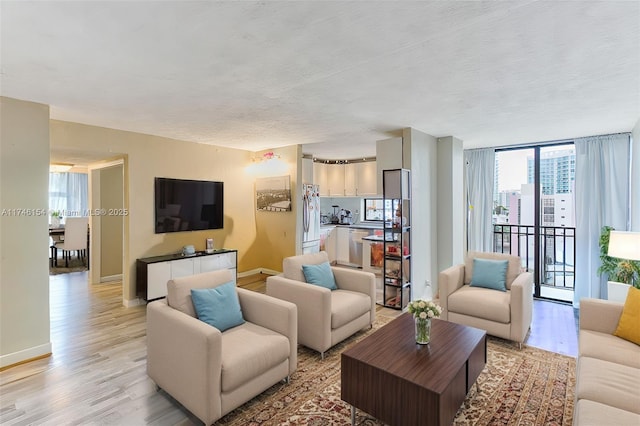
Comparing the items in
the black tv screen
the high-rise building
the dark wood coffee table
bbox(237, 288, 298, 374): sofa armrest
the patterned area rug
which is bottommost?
the patterned area rug

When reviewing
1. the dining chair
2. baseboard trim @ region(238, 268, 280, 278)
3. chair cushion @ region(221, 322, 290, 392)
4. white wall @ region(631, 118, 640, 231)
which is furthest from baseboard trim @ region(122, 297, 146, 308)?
white wall @ region(631, 118, 640, 231)

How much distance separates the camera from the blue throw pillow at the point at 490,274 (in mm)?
3607

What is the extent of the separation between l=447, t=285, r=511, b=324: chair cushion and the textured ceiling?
2008 millimetres

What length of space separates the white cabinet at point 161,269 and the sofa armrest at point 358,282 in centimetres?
150

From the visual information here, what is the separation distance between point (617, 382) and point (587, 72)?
7.05 feet

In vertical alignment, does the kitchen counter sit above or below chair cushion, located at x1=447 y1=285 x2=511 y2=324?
above

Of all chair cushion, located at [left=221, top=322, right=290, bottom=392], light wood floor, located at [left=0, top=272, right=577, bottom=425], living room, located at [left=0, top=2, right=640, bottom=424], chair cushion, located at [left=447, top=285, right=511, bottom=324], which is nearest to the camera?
chair cushion, located at [left=221, top=322, right=290, bottom=392]

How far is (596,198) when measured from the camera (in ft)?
14.4

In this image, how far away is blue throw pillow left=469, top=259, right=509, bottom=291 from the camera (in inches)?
142

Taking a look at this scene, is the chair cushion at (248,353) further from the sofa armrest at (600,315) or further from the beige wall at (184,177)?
the beige wall at (184,177)

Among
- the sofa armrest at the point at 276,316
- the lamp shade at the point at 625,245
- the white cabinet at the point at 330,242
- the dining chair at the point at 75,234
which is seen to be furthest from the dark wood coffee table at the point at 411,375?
the dining chair at the point at 75,234

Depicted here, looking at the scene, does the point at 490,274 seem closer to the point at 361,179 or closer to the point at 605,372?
the point at 605,372

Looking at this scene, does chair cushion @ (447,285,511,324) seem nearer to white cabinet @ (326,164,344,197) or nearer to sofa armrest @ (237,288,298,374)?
sofa armrest @ (237,288,298,374)

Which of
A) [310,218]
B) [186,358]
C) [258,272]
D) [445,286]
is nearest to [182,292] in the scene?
[186,358]
